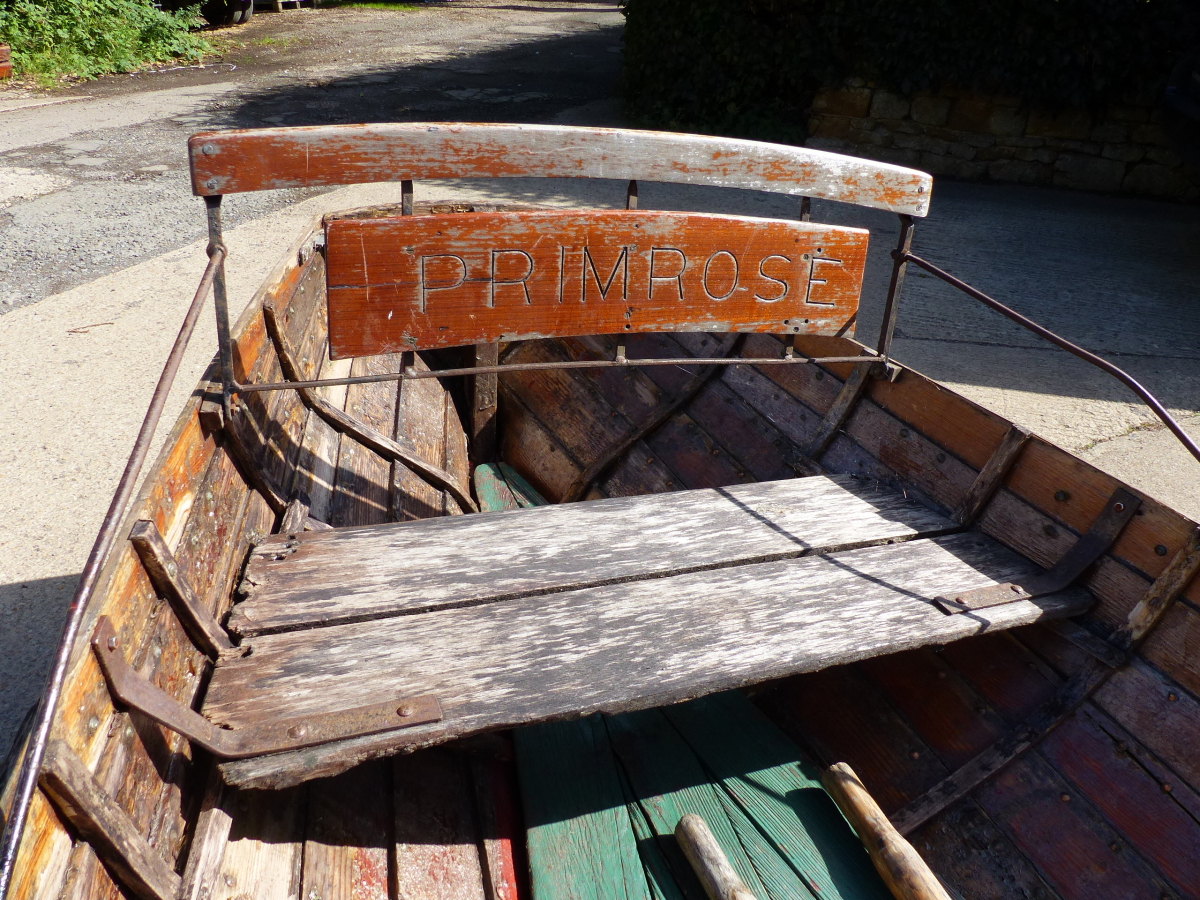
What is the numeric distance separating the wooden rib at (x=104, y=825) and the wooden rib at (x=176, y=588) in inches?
19.1

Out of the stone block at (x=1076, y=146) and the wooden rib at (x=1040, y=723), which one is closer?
the wooden rib at (x=1040, y=723)

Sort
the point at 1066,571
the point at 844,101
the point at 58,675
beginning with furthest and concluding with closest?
the point at 844,101 → the point at 1066,571 → the point at 58,675

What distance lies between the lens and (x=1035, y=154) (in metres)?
9.38

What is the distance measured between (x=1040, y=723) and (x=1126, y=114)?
28.1 ft

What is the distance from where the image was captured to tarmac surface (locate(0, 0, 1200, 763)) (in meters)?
4.19

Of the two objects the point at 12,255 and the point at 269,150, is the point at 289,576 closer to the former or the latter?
the point at 269,150

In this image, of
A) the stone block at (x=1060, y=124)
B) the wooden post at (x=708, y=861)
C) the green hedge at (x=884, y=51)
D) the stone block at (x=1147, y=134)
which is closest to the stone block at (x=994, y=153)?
the stone block at (x=1060, y=124)

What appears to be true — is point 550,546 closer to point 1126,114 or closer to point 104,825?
point 104,825

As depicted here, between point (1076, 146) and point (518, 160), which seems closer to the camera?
point (518, 160)

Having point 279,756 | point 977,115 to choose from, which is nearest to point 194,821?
point 279,756

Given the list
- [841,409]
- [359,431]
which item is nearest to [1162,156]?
[841,409]

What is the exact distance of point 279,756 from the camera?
1734 mm

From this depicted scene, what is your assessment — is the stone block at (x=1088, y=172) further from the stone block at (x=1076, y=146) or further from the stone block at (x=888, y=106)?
the stone block at (x=888, y=106)

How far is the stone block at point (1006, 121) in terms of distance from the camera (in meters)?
9.16
